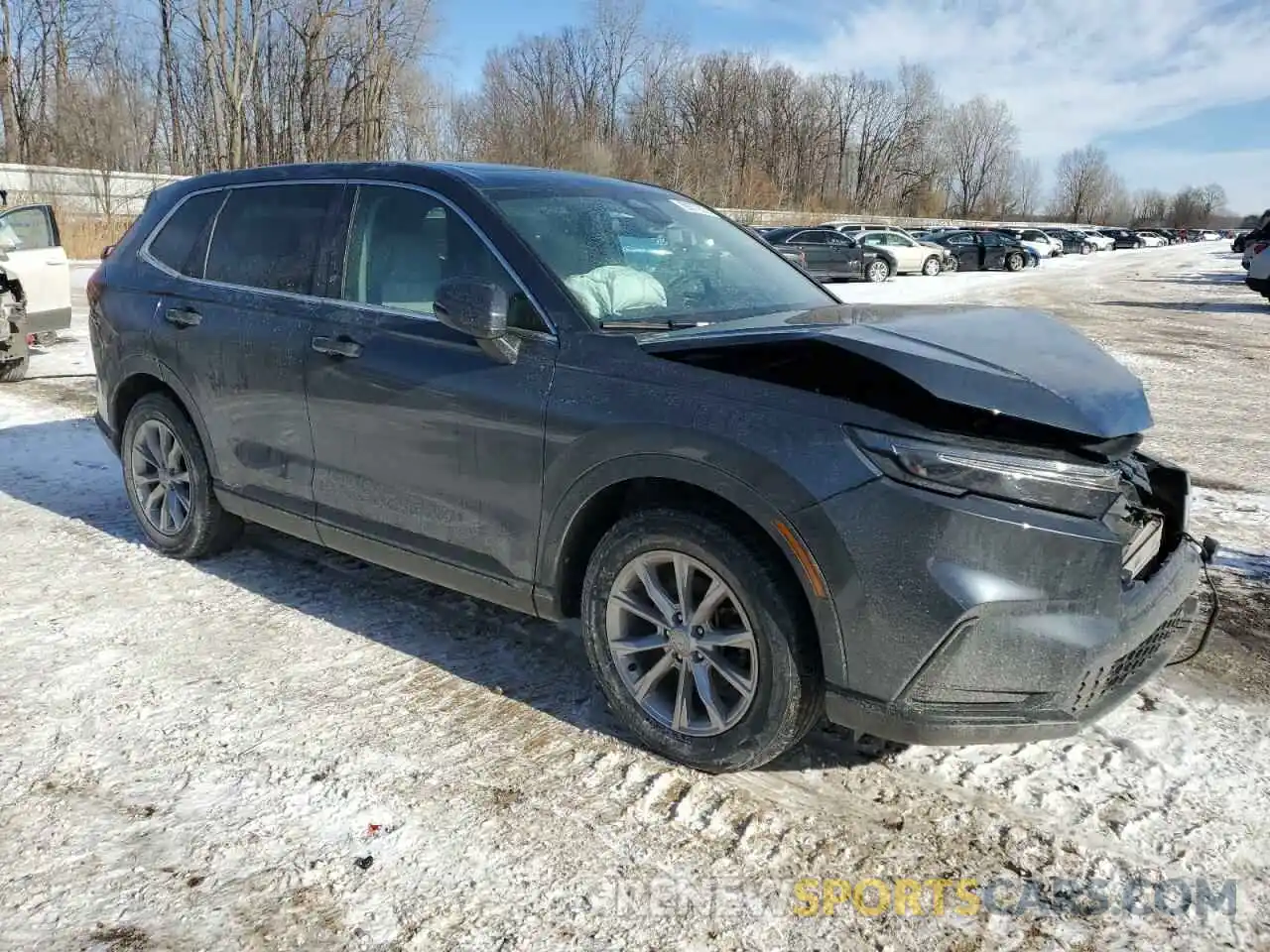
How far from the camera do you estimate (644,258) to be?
3641mm

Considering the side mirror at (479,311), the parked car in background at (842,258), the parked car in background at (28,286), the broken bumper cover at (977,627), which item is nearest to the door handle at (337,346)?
the side mirror at (479,311)

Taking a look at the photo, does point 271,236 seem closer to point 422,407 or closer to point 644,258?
point 422,407

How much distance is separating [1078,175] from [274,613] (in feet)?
518

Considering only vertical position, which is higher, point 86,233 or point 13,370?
point 86,233

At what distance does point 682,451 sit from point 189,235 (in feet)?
10.3

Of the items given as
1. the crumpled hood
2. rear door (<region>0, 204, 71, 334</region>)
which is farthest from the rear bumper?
the crumpled hood

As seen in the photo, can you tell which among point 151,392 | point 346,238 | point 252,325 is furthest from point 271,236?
point 151,392

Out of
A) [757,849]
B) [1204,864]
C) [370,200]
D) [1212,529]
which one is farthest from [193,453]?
[1212,529]

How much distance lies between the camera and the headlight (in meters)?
2.46

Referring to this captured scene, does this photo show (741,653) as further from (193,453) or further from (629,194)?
(193,453)

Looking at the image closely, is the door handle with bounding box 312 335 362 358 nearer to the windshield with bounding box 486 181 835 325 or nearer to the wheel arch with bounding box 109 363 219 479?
the windshield with bounding box 486 181 835 325

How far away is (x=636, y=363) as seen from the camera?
2.98 metres

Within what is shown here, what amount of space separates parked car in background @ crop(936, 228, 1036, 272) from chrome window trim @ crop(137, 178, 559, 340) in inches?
1430

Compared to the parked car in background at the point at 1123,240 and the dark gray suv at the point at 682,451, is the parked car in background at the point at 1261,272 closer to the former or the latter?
the dark gray suv at the point at 682,451
